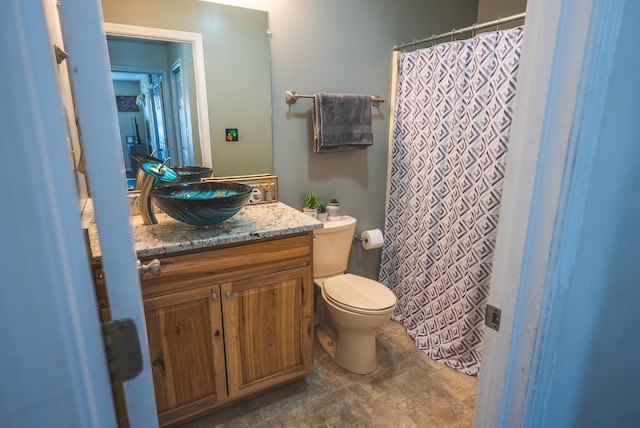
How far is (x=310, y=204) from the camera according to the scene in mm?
2238

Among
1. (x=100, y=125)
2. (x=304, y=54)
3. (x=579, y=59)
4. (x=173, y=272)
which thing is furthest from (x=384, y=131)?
(x=100, y=125)

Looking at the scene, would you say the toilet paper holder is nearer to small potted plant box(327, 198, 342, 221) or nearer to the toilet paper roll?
the toilet paper roll

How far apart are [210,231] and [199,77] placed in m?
0.87

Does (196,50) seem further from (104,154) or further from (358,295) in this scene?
(104,154)

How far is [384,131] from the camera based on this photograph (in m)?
2.48

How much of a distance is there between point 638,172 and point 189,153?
5.95ft

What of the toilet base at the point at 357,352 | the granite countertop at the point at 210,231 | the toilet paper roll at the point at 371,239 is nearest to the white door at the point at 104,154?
the granite countertop at the point at 210,231

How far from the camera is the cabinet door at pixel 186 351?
56.5 inches

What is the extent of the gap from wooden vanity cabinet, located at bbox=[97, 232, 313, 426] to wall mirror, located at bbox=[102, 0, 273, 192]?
2.17 ft

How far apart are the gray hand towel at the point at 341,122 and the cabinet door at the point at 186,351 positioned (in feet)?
3.57

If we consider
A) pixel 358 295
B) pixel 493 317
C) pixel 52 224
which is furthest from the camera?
pixel 358 295

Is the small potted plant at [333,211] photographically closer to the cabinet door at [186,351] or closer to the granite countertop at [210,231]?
the granite countertop at [210,231]

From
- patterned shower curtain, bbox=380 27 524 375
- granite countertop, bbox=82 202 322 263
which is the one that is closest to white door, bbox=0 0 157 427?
granite countertop, bbox=82 202 322 263

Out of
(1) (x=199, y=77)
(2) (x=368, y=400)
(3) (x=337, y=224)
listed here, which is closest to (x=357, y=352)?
(2) (x=368, y=400)
